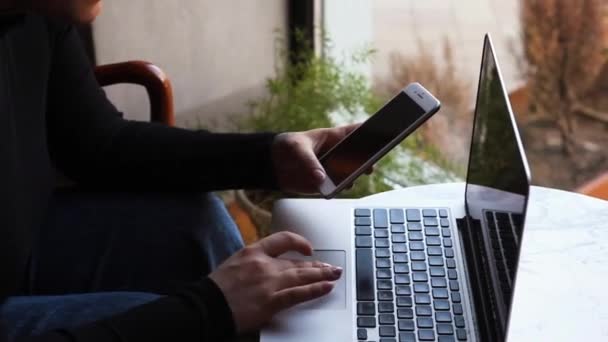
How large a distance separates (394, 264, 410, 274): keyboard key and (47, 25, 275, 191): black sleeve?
25cm

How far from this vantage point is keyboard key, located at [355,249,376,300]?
875mm

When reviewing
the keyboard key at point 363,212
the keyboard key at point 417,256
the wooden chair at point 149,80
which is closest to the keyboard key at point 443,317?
the keyboard key at point 417,256

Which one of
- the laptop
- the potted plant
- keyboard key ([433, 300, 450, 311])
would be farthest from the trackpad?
the potted plant

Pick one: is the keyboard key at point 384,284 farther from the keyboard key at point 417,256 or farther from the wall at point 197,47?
the wall at point 197,47

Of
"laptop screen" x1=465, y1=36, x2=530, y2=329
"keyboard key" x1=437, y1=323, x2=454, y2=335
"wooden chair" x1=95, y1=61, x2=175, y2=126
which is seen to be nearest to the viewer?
"laptop screen" x1=465, y1=36, x2=530, y2=329

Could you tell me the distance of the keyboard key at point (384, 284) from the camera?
0.89m

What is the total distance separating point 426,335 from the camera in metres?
0.82

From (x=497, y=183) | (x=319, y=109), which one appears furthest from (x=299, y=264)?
(x=319, y=109)

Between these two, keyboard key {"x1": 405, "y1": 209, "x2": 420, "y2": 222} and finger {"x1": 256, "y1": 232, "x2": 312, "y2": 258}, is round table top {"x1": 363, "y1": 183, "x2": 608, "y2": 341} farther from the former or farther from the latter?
finger {"x1": 256, "y1": 232, "x2": 312, "y2": 258}

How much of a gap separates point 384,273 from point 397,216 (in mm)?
129

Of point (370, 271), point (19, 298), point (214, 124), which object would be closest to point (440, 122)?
point (214, 124)

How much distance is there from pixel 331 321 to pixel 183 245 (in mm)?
305

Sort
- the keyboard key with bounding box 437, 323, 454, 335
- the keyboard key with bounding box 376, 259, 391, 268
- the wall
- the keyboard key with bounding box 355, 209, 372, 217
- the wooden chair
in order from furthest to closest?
the wall < the wooden chair < the keyboard key with bounding box 355, 209, 372, 217 < the keyboard key with bounding box 376, 259, 391, 268 < the keyboard key with bounding box 437, 323, 454, 335

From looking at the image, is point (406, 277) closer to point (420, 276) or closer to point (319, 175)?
point (420, 276)
